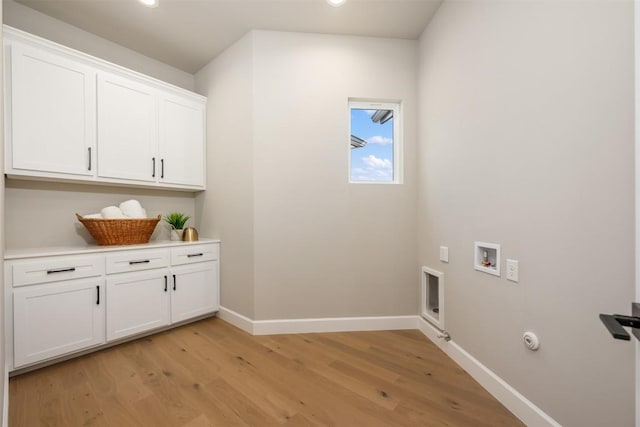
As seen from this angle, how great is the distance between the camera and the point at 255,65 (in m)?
2.39

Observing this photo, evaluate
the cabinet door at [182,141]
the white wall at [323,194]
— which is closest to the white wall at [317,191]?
the white wall at [323,194]

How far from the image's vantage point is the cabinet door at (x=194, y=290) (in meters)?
2.42

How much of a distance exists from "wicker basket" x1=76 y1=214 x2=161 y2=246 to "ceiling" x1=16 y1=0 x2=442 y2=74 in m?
1.68

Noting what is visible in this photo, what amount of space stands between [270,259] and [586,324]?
2021 millimetres

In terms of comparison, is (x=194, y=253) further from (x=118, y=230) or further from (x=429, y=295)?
(x=429, y=295)

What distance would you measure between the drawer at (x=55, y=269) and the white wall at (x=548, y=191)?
2675 millimetres

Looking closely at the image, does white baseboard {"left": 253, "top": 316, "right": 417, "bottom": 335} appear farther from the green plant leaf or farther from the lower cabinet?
the green plant leaf

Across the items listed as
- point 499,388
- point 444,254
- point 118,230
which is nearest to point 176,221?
point 118,230

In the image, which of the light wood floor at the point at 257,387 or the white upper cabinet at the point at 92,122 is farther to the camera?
the white upper cabinet at the point at 92,122

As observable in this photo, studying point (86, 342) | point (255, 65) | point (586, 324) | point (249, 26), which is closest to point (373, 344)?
point (586, 324)

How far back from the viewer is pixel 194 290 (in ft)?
8.36

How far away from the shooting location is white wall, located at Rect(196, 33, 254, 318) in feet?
7.99

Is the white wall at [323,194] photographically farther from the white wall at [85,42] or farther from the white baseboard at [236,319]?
the white wall at [85,42]

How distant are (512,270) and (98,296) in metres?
2.78
